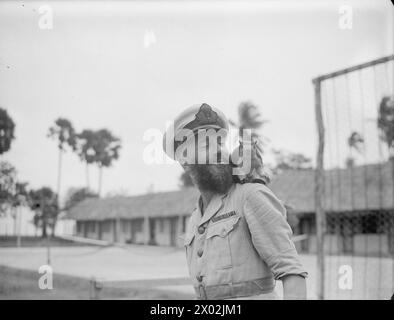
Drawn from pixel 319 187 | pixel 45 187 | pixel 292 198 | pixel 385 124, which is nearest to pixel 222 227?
pixel 319 187

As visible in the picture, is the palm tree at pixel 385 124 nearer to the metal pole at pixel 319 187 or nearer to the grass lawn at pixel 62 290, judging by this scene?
the metal pole at pixel 319 187

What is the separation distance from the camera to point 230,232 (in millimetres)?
1240

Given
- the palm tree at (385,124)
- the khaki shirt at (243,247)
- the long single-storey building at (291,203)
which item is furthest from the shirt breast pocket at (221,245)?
the long single-storey building at (291,203)

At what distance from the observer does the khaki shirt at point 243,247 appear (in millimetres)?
1155

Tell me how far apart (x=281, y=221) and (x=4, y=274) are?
9949 mm

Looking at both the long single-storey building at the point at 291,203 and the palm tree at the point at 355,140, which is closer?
the palm tree at the point at 355,140

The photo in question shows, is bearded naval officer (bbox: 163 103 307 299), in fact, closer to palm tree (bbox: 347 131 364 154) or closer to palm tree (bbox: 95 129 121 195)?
palm tree (bbox: 347 131 364 154)

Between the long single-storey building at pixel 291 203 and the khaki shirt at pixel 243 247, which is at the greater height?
the khaki shirt at pixel 243 247

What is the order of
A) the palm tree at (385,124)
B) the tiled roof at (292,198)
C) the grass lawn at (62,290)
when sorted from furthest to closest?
1. the tiled roof at (292,198)
2. the grass lawn at (62,290)
3. the palm tree at (385,124)

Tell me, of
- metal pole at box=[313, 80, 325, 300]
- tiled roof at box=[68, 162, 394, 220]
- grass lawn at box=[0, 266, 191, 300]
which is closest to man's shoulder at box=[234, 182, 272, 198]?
metal pole at box=[313, 80, 325, 300]

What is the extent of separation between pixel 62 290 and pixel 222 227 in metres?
7.64

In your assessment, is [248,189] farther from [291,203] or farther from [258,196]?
[291,203]

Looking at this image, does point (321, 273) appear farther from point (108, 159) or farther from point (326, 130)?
point (108, 159)

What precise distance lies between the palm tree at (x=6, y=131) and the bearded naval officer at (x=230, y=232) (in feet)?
10.6
